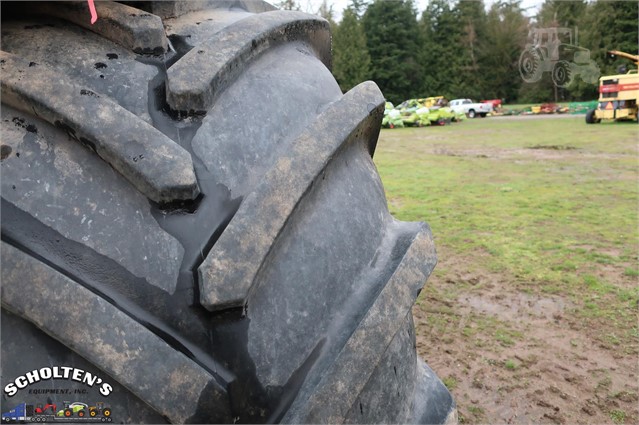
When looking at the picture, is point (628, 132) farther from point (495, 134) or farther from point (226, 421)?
point (226, 421)

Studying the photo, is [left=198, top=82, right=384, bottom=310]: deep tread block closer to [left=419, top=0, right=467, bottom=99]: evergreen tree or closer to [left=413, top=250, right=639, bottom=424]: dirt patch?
[left=413, top=250, right=639, bottom=424]: dirt patch

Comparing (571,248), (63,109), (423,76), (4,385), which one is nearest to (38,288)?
(4,385)

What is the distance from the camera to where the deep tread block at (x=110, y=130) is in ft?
2.25

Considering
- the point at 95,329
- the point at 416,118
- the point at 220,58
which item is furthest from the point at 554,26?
the point at 95,329

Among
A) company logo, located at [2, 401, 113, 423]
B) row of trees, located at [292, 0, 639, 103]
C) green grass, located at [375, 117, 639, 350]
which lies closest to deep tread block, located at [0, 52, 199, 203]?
company logo, located at [2, 401, 113, 423]

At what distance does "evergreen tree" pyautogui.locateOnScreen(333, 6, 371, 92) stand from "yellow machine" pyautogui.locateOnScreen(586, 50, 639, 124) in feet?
60.8

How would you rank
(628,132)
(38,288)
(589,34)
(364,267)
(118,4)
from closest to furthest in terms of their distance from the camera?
(38,288) → (364,267) → (118,4) → (628,132) → (589,34)

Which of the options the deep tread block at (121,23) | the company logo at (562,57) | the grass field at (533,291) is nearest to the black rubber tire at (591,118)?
the company logo at (562,57)

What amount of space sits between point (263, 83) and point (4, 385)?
23.5 inches

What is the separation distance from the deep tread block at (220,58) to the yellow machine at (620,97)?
627 inches

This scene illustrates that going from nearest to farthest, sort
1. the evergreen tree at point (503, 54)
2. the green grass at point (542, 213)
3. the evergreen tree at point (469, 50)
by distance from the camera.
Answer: the green grass at point (542, 213), the evergreen tree at point (503, 54), the evergreen tree at point (469, 50)

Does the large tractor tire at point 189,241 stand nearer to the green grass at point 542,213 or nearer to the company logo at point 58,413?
the company logo at point 58,413

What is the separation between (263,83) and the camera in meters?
0.89

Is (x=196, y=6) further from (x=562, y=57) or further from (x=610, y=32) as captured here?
(x=610, y=32)
